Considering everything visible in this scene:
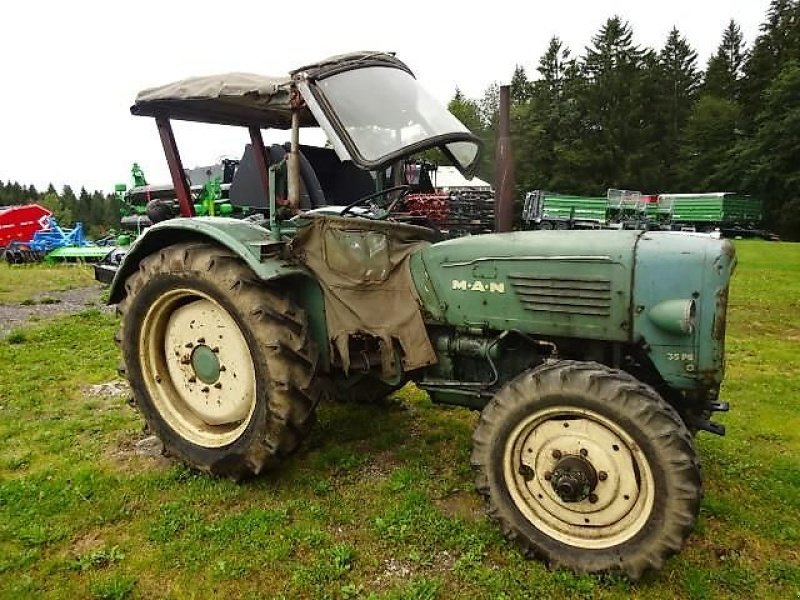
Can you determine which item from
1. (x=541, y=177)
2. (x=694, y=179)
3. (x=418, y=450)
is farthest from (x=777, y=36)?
(x=418, y=450)

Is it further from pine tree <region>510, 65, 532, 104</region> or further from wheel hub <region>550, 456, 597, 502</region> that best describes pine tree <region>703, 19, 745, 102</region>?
wheel hub <region>550, 456, 597, 502</region>

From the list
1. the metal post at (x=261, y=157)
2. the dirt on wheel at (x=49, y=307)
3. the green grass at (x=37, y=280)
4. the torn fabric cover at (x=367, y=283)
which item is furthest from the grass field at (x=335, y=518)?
the green grass at (x=37, y=280)

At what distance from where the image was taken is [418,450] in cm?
387

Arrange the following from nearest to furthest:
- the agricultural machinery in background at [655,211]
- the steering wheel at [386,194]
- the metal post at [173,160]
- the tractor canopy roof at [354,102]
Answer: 1. the tractor canopy roof at [354,102]
2. the steering wheel at [386,194]
3. the metal post at [173,160]
4. the agricultural machinery in background at [655,211]

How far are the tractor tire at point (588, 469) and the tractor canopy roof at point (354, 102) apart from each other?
1.42 metres

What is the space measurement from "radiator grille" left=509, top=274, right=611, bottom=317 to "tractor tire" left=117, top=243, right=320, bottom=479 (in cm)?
119

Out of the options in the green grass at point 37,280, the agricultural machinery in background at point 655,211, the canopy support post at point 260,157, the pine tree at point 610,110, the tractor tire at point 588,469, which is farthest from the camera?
the pine tree at point 610,110

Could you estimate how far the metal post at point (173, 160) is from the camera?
384 centimetres

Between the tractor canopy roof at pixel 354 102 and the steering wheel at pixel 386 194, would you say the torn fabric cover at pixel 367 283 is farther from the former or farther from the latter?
the tractor canopy roof at pixel 354 102

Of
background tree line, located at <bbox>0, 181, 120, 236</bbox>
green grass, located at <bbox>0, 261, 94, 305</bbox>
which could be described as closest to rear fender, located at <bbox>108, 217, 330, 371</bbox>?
green grass, located at <bbox>0, 261, 94, 305</bbox>

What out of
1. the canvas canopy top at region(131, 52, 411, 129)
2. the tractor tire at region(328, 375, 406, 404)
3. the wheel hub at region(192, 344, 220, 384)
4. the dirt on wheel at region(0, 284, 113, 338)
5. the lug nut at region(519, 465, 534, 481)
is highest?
the canvas canopy top at region(131, 52, 411, 129)

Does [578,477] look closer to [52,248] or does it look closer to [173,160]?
[173,160]

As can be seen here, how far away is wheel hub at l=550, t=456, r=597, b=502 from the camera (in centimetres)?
248

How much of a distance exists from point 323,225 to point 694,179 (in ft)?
139
